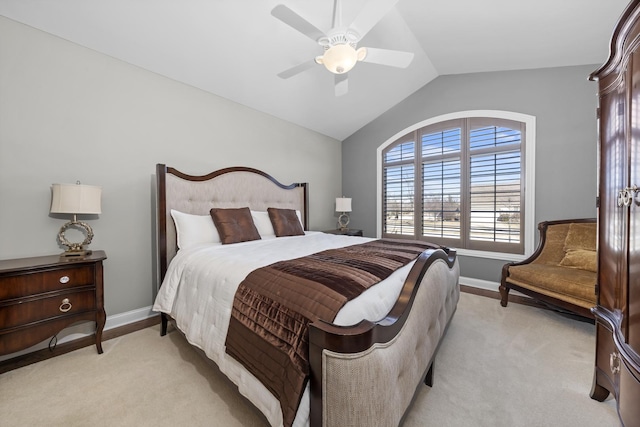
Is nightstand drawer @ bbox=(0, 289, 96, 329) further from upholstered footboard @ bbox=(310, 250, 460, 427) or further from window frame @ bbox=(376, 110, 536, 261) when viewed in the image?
window frame @ bbox=(376, 110, 536, 261)

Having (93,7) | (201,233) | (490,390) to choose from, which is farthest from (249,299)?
(93,7)

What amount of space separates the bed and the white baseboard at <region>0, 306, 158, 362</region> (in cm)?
53

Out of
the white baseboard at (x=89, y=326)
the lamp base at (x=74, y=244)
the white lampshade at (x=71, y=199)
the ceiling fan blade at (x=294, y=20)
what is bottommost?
the white baseboard at (x=89, y=326)

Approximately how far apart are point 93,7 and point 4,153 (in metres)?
1.32

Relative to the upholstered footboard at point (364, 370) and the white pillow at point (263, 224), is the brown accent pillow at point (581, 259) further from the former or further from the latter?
the white pillow at point (263, 224)

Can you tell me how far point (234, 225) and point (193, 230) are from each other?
15.4 inches

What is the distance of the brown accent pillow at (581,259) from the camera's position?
8.50ft

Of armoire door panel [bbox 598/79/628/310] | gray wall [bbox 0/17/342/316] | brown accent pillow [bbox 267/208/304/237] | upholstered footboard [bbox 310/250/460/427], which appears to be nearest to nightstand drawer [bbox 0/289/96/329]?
gray wall [bbox 0/17/342/316]

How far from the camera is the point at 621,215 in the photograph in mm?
1119

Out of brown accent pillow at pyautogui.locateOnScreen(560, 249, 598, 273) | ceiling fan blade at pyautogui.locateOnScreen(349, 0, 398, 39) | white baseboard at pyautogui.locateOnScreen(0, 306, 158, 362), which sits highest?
ceiling fan blade at pyautogui.locateOnScreen(349, 0, 398, 39)

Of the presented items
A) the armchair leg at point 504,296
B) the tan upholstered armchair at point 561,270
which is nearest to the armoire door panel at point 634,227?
the tan upholstered armchair at point 561,270

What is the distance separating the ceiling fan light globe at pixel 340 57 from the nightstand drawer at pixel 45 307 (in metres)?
2.57

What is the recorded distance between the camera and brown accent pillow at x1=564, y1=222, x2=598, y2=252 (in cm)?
274

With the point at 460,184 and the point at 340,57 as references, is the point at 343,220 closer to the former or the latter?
the point at 460,184
